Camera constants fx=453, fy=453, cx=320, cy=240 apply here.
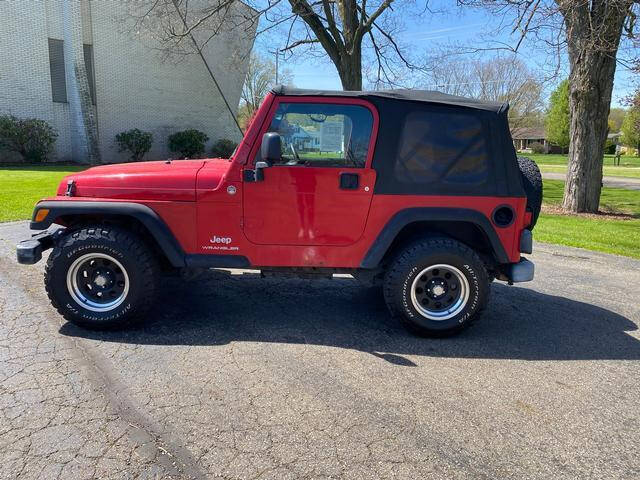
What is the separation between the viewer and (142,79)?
23.3 m

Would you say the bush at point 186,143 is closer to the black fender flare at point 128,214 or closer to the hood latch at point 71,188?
the hood latch at point 71,188

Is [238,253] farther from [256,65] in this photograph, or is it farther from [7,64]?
[256,65]

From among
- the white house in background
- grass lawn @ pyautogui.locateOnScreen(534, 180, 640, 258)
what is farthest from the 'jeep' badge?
the white house in background

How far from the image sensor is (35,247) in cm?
378

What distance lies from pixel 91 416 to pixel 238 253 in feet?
5.42

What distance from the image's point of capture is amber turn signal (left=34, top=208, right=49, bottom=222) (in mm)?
3750

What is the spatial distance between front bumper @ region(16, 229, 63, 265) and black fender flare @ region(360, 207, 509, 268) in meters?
2.77

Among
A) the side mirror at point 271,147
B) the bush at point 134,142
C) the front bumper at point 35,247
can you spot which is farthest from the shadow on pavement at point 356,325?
the bush at point 134,142

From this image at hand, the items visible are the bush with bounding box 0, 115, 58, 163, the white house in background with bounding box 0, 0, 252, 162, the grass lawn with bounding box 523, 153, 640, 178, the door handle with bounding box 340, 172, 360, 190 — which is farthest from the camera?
the grass lawn with bounding box 523, 153, 640, 178

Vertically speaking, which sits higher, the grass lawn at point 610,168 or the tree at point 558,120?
the tree at point 558,120

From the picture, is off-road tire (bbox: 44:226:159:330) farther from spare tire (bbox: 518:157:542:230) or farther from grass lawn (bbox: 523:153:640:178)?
grass lawn (bbox: 523:153:640:178)

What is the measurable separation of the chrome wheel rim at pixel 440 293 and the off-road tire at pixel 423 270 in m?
0.03

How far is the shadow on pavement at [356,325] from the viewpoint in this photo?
3.68m

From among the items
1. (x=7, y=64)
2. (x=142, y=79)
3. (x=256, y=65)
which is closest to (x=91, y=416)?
(x=7, y=64)
